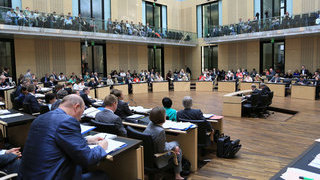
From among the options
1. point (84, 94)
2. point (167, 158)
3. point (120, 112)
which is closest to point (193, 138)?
point (167, 158)

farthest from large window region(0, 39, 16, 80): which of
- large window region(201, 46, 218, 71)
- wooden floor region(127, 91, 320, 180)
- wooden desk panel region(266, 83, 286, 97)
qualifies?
large window region(201, 46, 218, 71)

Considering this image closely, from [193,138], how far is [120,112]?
4.85 ft

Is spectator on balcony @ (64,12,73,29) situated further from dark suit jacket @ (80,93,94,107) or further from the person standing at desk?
the person standing at desk

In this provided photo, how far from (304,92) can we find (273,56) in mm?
6923

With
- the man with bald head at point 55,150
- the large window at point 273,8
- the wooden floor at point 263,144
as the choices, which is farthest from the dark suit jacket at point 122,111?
the large window at point 273,8

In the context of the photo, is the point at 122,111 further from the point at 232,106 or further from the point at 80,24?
the point at 80,24

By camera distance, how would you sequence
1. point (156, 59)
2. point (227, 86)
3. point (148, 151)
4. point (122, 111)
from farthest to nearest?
point (156, 59) → point (227, 86) → point (122, 111) → point (148, 151)

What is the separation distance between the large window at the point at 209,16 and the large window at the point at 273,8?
3858 mm

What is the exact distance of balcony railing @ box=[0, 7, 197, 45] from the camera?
38.3 feet

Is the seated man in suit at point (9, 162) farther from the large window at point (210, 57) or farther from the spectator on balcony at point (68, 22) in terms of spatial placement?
the large window at point (210, 57)

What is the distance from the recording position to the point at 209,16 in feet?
69.1

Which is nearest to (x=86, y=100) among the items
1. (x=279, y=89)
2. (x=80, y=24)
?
(x=80, y=24)

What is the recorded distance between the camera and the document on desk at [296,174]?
1.90 meters

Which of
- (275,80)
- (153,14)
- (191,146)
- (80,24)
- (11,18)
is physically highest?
(153,14)
